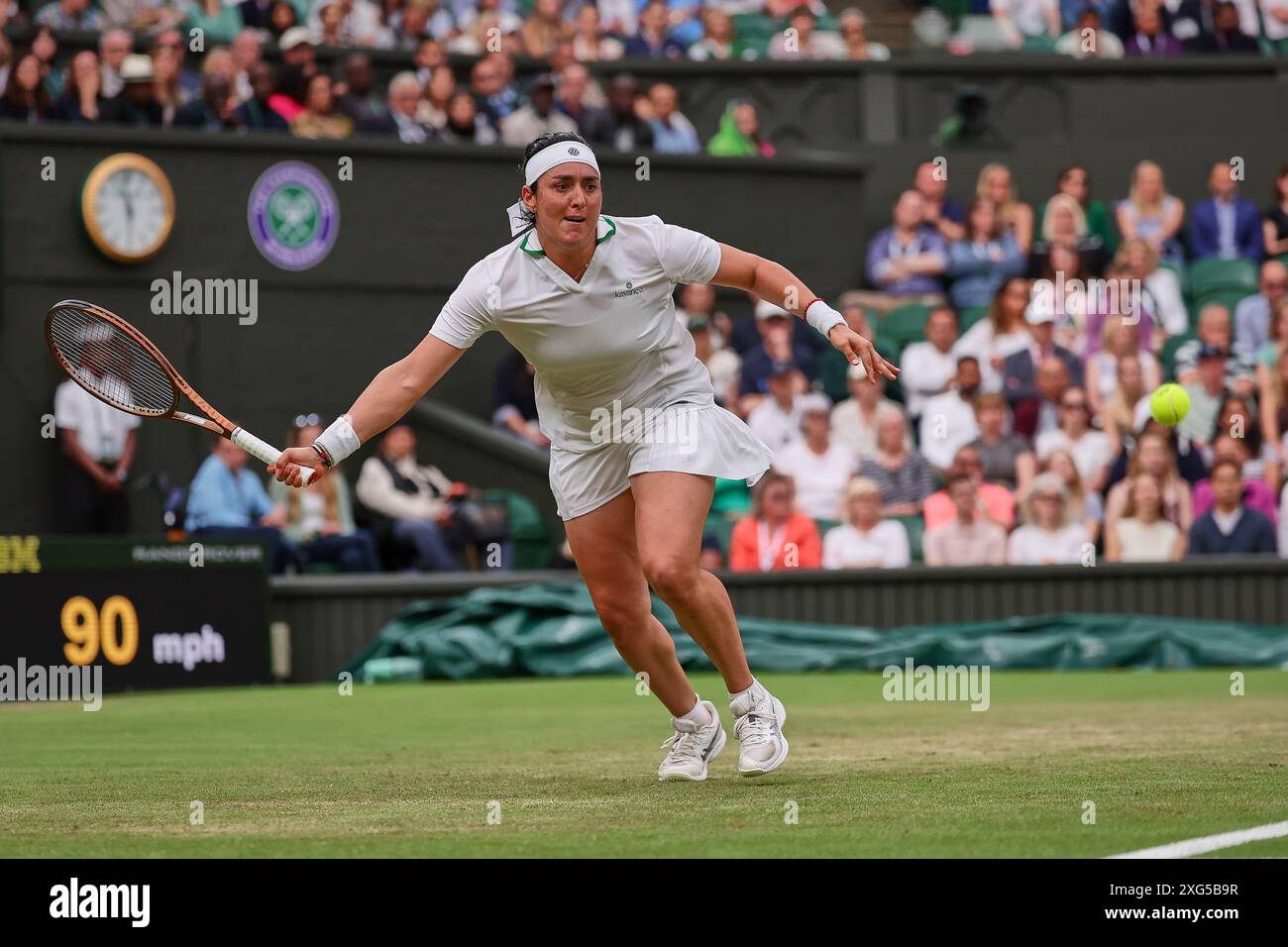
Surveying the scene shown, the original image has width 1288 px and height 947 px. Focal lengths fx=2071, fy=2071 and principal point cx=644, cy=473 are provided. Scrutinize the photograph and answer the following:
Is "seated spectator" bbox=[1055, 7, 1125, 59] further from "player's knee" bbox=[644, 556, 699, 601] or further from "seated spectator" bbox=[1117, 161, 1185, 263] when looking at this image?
"player's knee" bbox=[644, 556, 699, 601]

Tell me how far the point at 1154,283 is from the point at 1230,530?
129 inches

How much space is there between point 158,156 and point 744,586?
576 centimetres

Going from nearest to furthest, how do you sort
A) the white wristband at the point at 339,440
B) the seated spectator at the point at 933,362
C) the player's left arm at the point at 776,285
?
the white wristband at the point at 339,440
the player's left arm at the point at 776,285
the seated spectator at the point at 933,362

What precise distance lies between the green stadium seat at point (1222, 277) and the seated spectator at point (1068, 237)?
0.88 m

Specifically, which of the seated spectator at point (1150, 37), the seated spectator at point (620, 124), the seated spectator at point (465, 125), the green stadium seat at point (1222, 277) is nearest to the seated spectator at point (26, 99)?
the seated spectator at point (465, 125)

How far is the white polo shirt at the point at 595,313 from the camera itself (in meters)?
6.71

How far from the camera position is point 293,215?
16.5 meters

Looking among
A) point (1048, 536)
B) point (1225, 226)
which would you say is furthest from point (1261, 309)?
point (1048, 536)

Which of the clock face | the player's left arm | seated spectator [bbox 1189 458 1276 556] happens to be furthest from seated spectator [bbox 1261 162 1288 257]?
the player's left arm

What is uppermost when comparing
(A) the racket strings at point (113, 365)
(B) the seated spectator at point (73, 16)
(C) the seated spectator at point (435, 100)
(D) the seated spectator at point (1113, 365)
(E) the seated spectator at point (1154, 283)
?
(B) the seated spectator at point (73, 16)

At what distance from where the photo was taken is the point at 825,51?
1969 centimetres

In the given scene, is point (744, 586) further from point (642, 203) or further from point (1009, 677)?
point (642, 203)

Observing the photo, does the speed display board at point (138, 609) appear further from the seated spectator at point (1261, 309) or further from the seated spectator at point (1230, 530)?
the seated spectator at point (1261, 309)
